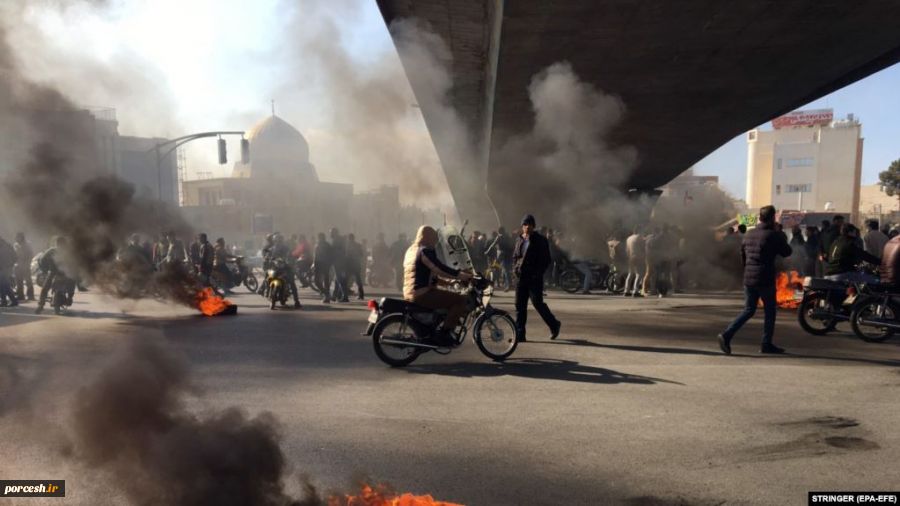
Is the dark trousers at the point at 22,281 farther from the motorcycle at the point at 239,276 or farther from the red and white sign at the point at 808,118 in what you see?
the red and white sign at the point at 808,118

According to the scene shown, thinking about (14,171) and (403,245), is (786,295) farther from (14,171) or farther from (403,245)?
(14,171)

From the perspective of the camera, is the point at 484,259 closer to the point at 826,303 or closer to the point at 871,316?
the point at 826,303

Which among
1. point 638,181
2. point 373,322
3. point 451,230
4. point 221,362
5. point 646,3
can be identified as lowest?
point 221,362

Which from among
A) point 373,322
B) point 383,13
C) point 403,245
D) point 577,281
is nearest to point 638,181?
point 577,281

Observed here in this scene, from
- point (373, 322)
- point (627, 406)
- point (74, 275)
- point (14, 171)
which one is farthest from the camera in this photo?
point (74, 275)

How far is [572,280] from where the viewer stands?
46.1 ft

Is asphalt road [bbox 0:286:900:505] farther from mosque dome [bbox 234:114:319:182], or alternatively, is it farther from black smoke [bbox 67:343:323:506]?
mosque dome [bbox 234:114:319:182]

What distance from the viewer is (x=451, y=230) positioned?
8727mm

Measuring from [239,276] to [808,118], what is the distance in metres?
69.9

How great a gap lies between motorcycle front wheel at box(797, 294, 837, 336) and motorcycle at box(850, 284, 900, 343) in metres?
0.37

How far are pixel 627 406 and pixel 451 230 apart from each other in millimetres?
4721

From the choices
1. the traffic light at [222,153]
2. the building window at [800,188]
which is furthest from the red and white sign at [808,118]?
the traffic light at [222,153]

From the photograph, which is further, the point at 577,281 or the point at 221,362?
the point at 577,281

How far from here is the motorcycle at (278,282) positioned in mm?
10914
